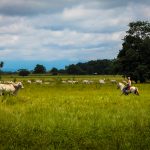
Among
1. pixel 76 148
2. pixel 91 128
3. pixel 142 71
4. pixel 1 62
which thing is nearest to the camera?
pixel 76 148

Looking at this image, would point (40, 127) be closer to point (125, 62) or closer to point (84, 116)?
point (84, 116)

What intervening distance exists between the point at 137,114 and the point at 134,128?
4.00 m

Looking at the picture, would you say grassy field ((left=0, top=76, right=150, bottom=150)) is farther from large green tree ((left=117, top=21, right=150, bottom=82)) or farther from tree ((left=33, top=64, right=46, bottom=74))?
tree ((left=33, top=64, right=46, bottom=74))

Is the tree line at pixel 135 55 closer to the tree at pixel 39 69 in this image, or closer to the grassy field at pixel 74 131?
the grassy field at pixel 74 131

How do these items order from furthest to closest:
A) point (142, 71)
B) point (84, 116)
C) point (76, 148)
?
point (142, 71) → point (84, 116) → point (76, 148)

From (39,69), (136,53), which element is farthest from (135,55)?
(39,69)

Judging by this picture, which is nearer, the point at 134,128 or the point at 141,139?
the point at 141,139

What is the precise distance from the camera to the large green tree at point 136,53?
3425 inches

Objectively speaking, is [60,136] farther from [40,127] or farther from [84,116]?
[84,116]

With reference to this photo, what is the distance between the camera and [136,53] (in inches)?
3477

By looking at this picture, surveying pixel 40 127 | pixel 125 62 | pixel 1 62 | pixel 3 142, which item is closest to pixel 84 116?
pixel 40 127

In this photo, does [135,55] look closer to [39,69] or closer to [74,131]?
[74,131]

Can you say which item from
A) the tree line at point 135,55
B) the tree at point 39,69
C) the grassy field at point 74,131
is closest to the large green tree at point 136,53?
the tree line at point 135,55

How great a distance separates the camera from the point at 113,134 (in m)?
15.8
